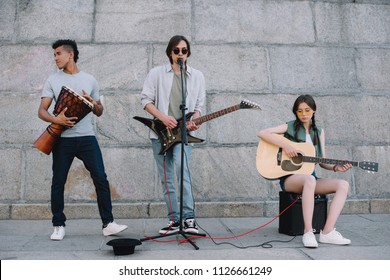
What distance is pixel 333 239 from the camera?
4.32 metres

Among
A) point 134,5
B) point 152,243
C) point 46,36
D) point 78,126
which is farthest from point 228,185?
point 46,36

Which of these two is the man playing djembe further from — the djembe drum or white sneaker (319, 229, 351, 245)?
white sneaker (319, 229, 351, 245)

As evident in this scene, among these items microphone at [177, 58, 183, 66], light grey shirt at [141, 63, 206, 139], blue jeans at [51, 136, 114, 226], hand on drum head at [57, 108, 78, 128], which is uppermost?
microphone at [177, 58, 183, 66]

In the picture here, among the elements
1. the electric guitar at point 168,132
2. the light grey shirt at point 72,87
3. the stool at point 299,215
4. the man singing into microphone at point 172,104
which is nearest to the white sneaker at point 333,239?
the stool at point 299,215

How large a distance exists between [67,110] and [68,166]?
0.60 meters

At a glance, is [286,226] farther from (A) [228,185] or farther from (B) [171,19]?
(B) [171,19]

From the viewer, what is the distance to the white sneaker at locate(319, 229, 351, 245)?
4.28 meters

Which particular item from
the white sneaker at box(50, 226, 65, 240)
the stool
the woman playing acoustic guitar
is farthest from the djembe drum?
the stool

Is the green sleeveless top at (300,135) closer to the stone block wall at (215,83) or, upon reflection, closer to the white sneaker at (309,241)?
the white sneaker at (309,241)

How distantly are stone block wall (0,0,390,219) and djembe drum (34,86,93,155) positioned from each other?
63.3 inches

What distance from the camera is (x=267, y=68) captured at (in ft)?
21.1

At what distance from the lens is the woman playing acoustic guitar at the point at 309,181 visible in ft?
14.3

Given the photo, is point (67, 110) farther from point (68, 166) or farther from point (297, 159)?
point (297, 159)

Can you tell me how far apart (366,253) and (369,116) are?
9.76 feet
